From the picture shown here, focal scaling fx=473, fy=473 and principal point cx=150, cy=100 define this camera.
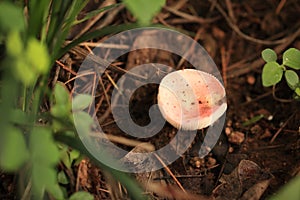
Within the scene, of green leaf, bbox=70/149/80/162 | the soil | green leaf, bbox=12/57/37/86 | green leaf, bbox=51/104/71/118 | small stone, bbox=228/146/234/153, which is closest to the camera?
green leaf, bbox=12/57/37/86

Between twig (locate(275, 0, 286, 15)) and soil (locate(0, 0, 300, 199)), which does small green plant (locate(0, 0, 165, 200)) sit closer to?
soil (locate(0, 0, 300, 199))

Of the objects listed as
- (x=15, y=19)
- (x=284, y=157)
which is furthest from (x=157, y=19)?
(x=15, y=19)

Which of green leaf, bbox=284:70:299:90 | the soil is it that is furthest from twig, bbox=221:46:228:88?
green leaf, bbox=284:70:299:90

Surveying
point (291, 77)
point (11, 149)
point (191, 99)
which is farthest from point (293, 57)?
point (11, 149)

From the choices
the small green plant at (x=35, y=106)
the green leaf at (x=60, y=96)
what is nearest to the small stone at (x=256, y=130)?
the small green plant at (x=35, y=106)

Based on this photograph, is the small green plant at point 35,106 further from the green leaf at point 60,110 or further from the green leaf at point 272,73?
the green leaf at point 272,73

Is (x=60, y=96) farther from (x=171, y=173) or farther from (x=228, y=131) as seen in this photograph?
(x=228, y=131)
